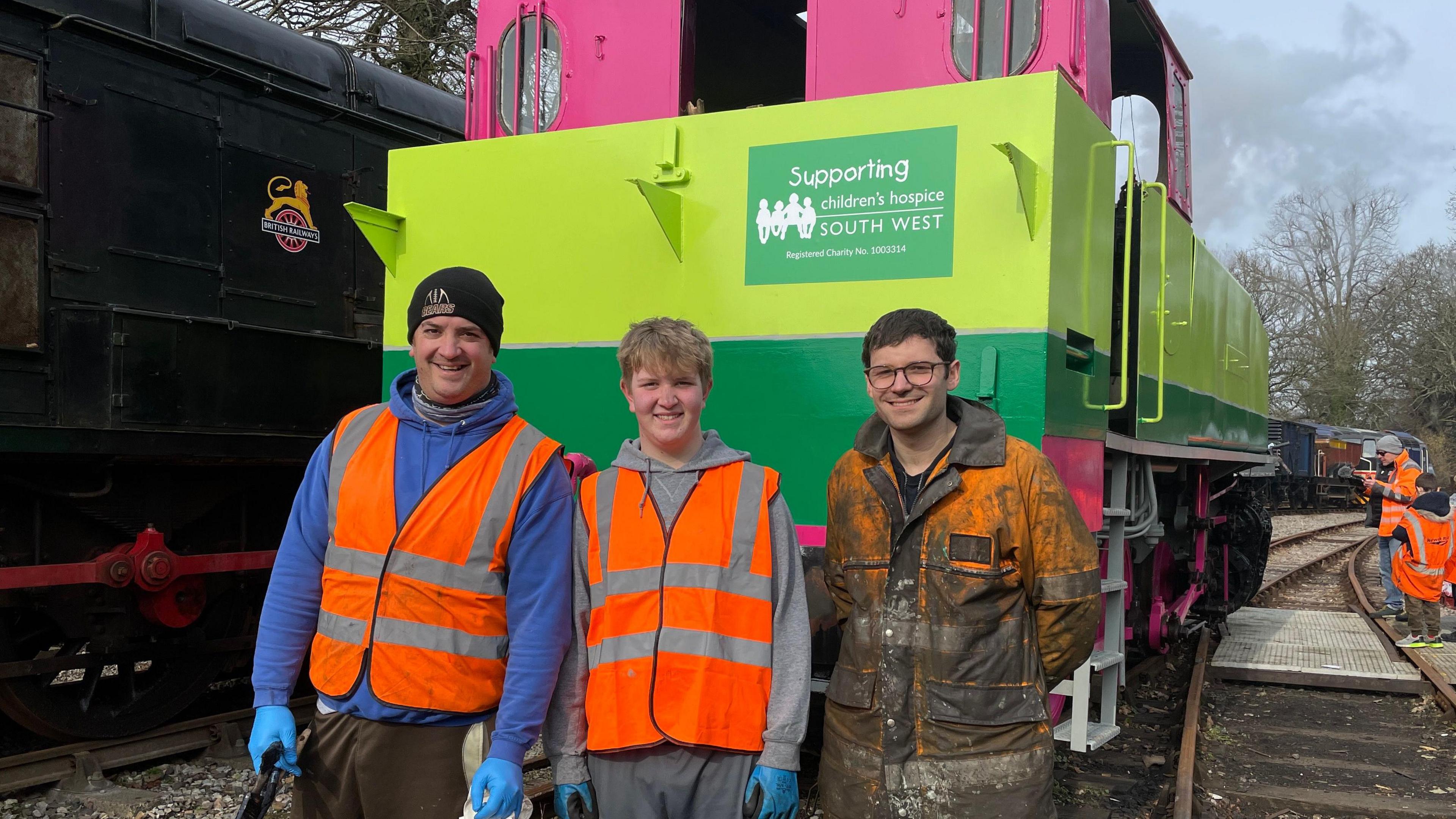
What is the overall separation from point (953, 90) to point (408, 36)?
9.79 meters

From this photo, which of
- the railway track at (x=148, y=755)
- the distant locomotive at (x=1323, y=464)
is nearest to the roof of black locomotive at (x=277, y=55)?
the railway track at (x=148, y=755)

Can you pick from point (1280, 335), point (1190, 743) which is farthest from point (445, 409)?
point (1280, 335)

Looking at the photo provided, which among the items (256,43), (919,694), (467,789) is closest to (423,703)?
(467,789)

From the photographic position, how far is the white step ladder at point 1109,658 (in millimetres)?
3652

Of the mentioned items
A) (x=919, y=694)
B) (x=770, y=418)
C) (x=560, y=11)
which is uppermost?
(x=560, y=11)

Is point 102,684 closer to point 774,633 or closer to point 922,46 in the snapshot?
point 774,633

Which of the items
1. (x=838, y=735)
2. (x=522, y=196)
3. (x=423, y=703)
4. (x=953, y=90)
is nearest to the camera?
(x=423, y=703)

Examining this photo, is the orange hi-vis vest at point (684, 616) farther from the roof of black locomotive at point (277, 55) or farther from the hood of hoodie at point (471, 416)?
the roof of black locomotive at point (277, 55)

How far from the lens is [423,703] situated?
2168 millimetres

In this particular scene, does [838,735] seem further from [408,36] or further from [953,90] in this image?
[408,36]

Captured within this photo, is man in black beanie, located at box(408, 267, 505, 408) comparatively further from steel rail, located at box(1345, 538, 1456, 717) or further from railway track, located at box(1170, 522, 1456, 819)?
steel rail, located at box(1345, 538, 1456, 717)

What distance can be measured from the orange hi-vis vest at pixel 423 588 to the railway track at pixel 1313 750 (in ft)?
11.3

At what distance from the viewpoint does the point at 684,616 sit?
2.28 metres

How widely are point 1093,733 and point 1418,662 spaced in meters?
5.60
